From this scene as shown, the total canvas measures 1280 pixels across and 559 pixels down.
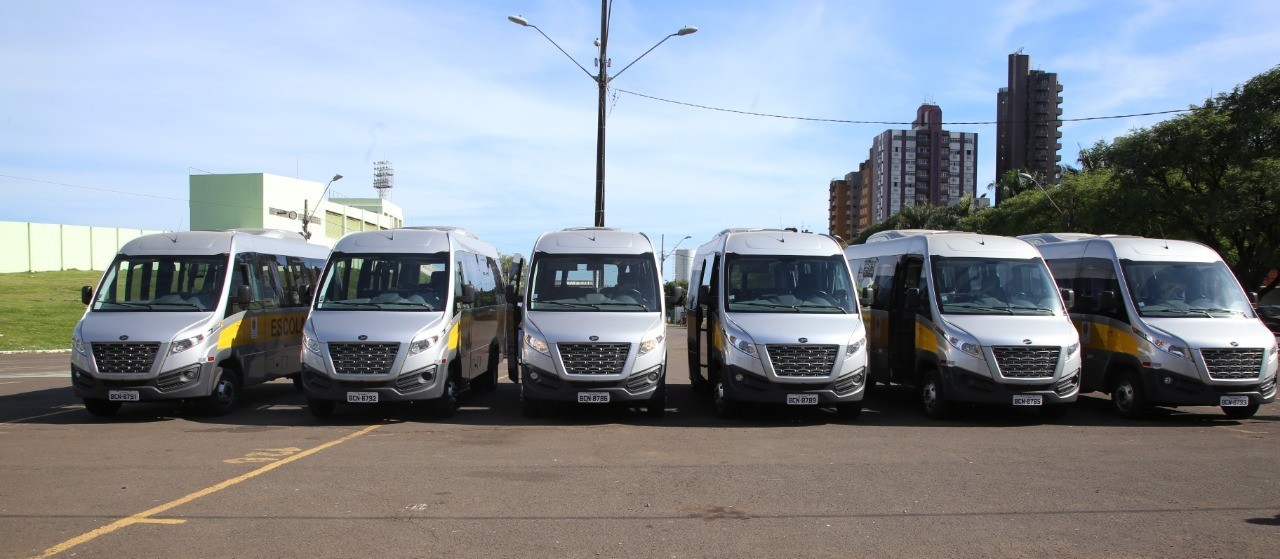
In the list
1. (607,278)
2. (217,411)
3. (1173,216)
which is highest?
(1173,216)

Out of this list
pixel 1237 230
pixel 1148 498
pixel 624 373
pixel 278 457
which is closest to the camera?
pixel 1148 498

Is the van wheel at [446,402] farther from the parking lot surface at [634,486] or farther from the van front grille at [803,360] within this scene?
the van front grille at [803,360]

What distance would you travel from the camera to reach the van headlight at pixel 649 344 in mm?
12352

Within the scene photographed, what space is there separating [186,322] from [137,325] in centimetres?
59

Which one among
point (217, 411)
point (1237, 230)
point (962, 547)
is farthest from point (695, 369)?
point (1237, 230)

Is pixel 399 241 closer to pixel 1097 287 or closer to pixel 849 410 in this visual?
pixel 849 410

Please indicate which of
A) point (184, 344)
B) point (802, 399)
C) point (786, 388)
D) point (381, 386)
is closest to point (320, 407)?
point (381, 386)

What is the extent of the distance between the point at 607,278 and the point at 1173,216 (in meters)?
30.0

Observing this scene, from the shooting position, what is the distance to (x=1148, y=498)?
7.90m

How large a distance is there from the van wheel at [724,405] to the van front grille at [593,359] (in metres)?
1.52

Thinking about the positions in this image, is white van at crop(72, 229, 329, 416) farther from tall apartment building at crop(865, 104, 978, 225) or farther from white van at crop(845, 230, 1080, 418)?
tall apartment building at crop(865, 104, 978, 225)

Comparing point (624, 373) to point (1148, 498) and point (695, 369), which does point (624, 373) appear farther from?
point (1148, 498)

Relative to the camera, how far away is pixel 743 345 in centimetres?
1241

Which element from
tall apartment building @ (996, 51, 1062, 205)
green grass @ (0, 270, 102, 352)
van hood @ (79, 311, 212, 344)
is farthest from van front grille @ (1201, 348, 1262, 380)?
tall apartment building @ (996, 51, 1062, 205)
